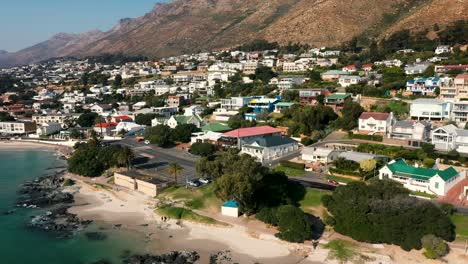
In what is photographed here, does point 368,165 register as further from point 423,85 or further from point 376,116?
point 423,85

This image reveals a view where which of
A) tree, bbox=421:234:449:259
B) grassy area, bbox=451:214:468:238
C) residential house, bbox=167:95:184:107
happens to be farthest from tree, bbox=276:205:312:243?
residential house, bbox=167:95:184:107

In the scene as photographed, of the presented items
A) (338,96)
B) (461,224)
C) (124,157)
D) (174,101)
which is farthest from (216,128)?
(461,224)

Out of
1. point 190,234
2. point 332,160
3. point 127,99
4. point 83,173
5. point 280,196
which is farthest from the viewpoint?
point 127,99

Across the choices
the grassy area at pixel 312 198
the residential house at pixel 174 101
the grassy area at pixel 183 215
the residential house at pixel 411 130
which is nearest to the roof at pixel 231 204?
the grassy area at pixel 183 215

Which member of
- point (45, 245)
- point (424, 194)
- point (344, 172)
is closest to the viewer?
point (45, 245)

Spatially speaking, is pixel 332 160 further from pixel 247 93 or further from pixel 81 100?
pixel 81 100

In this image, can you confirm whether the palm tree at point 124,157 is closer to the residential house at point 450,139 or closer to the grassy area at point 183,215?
the grassy area at point 183,215

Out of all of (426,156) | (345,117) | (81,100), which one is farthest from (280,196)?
(81,100)
